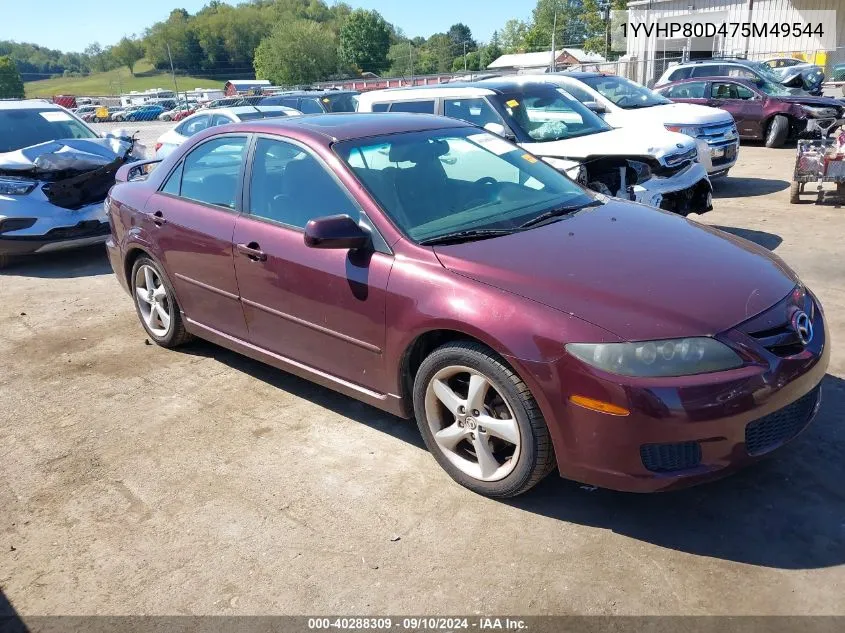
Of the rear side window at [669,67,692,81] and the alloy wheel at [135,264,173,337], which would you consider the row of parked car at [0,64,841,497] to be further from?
the rear side window at [669,67,692,81]

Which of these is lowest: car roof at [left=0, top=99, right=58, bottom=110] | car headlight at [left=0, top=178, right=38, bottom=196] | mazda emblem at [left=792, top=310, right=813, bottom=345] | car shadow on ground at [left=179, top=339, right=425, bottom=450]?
car shadow on ground at [left=179, top=339, right=425, bottom=450]

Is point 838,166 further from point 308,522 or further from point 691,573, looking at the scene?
point 308,522

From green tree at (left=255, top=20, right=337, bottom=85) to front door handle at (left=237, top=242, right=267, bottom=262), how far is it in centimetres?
9572

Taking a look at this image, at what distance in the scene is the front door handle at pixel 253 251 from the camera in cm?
394

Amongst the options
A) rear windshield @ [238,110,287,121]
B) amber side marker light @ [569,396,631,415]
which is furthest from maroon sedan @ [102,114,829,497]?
rear windshield @ [238,110,287,121]

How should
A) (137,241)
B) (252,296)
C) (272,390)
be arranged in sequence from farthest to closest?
(137,241) → (272,390) → (252,296)

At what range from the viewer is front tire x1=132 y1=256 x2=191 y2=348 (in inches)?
194

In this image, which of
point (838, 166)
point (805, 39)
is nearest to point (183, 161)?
point (838, 166)

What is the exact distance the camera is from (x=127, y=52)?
14825 centimetres

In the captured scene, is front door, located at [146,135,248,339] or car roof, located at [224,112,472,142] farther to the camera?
front door, located at [146,135,248,339]

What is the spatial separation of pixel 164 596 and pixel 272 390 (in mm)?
1852

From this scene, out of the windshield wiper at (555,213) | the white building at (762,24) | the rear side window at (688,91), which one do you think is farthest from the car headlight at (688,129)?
the white building at (762,24)

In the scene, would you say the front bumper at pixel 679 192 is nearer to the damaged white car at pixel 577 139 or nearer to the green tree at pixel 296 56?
the damaged white car at pixel 577 139

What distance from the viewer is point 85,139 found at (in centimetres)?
869
